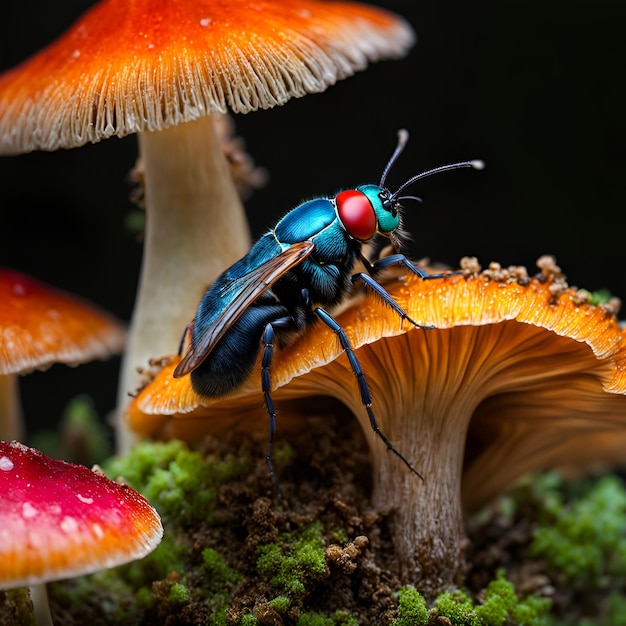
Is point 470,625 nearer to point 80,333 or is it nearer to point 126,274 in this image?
point 80,333

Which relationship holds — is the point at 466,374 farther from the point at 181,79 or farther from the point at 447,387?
the point at 181,79

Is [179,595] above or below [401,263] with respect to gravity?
below

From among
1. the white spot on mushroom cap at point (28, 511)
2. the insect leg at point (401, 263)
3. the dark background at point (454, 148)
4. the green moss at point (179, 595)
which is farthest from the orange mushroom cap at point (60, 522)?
the dark background at point (454, 148)

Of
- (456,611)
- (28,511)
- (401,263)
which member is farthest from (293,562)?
(401,263)

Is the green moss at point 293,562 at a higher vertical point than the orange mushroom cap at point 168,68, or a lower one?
lower

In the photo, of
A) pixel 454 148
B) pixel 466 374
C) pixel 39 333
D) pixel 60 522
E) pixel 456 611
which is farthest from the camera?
pixel 454 148

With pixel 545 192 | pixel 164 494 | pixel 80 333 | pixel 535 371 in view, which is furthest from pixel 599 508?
pixel 545 192

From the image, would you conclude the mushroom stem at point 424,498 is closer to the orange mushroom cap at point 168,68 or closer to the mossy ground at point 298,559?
the mossy ground at point 298,559
